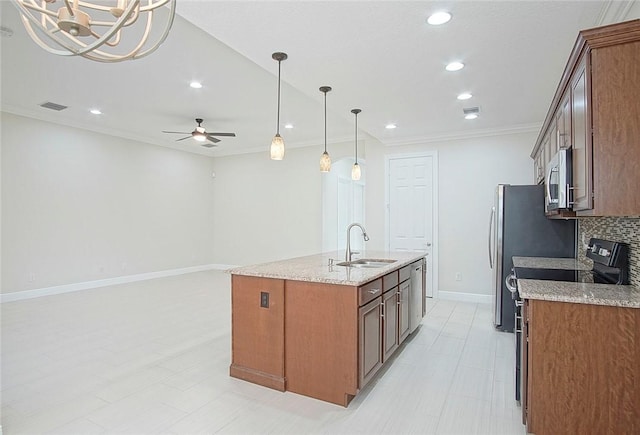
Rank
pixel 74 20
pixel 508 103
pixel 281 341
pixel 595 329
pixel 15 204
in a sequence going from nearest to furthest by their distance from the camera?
pixel 74 20 → pixel 595 329 → pixel 281 341 → pixel 508 103 → pixel 15 204

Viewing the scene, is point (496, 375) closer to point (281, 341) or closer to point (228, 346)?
point (281, 341)

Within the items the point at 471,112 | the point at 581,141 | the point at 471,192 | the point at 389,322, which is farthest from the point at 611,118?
the point at 471,192

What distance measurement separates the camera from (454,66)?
3.13 metres

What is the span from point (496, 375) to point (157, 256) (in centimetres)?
660

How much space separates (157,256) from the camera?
24.4 ft

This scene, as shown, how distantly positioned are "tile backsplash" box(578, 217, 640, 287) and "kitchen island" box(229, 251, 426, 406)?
60.0 inches

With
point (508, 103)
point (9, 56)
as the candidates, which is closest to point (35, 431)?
point (9, 56)

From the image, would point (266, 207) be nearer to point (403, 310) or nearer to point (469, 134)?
point (469, 134)

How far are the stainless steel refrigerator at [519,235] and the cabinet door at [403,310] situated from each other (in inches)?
50.4

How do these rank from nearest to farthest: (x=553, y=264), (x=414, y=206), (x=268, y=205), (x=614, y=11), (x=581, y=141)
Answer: (x=581, y=141), (x=614, y=11), (x=553, y=264), (x=414, y=206), (x=268, y=205)

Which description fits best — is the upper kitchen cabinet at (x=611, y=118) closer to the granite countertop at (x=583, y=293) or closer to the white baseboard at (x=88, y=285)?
the granite countertop at (x=583, y=293)

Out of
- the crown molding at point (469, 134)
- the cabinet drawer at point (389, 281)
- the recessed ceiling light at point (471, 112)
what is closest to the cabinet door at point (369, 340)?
the cabinet drawer at point (389, 281)

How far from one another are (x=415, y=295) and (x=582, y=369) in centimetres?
200

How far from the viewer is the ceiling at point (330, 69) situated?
92.0 inches
